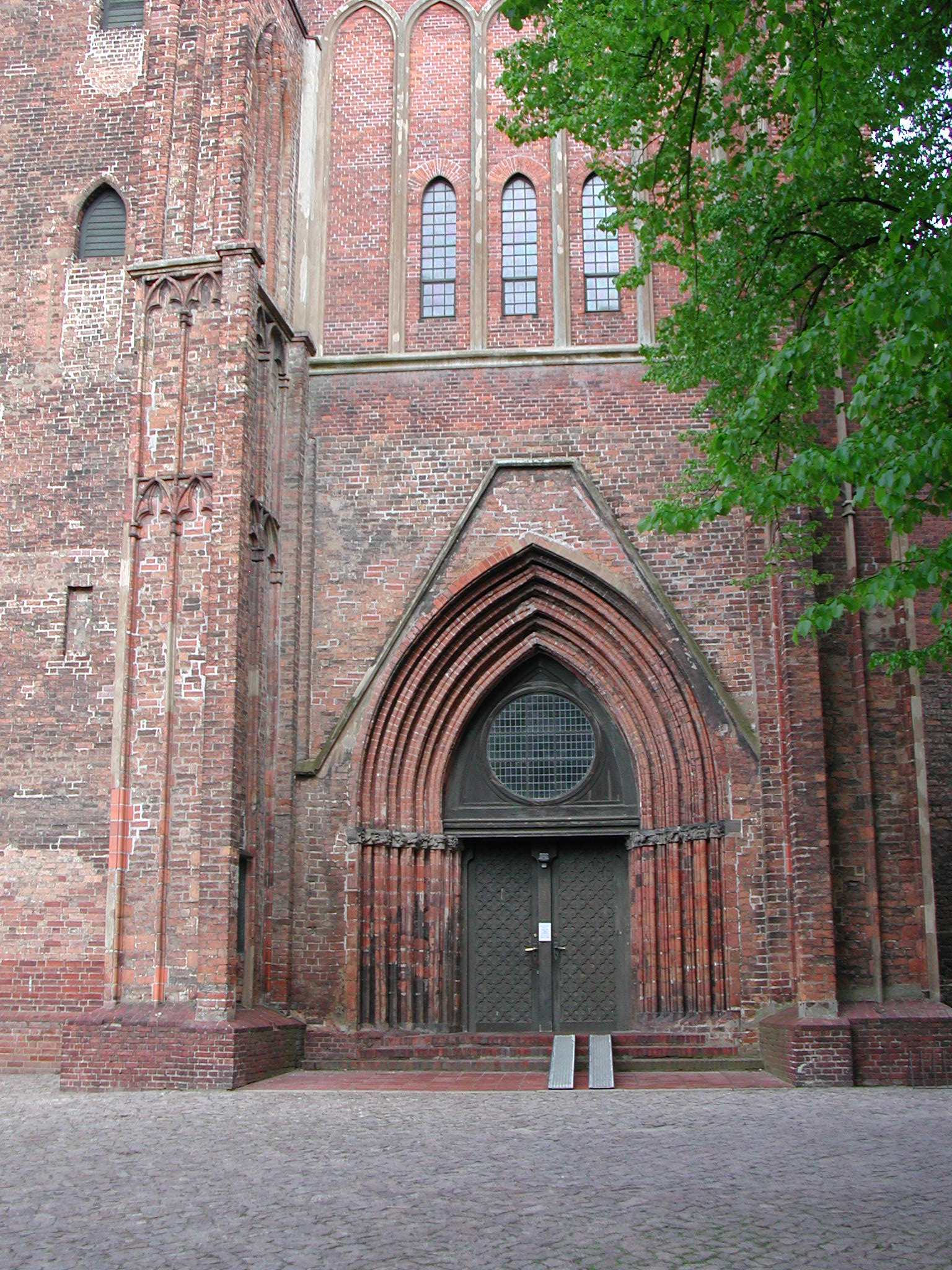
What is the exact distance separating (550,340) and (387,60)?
4409 mm

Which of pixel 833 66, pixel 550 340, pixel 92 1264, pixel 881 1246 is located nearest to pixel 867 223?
pixel 833 66

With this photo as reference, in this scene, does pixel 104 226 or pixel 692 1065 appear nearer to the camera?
pixel 692 1065

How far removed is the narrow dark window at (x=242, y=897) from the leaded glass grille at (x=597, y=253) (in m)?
7.48

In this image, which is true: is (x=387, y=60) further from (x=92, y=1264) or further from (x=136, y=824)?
(x=92, y=1264)

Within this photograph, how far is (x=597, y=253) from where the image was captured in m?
16.0

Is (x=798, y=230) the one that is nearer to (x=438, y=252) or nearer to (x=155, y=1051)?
(x=438, y=252)

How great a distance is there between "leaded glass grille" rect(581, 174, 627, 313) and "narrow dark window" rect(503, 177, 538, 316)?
23.9 inches

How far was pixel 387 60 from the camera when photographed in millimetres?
16750

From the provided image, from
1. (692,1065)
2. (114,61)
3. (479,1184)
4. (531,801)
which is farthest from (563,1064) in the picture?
(114,61)

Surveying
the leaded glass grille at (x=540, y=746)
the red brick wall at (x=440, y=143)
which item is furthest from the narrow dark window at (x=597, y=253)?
the leaded glass grille at (x=540, y=746)

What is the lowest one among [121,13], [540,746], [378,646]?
[540,746]

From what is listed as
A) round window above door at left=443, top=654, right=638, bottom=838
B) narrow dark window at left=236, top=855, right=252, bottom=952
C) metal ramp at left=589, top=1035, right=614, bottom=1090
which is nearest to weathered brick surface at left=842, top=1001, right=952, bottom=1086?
metal ramp at left=589, top=1035, right=614, bottom=1090

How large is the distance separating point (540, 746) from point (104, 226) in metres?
7.73

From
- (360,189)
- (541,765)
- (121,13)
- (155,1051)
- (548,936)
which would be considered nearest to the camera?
(155,1051)
